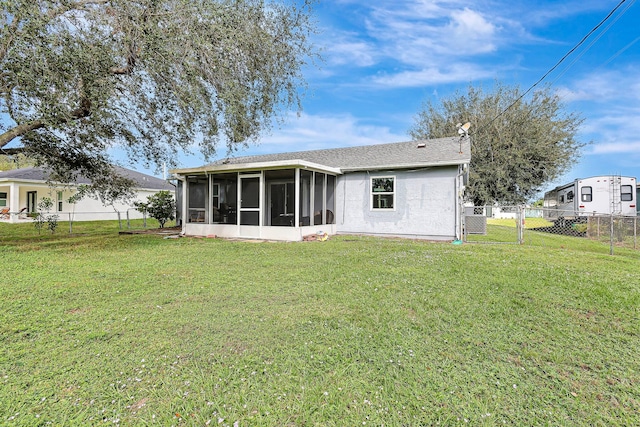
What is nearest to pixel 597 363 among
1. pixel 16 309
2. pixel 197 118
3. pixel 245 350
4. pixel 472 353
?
pixel 472 353

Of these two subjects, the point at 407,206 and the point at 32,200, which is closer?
the point at 407,206

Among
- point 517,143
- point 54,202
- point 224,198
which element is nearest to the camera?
point 224,198

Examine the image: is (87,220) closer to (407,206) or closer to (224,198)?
(224,198)

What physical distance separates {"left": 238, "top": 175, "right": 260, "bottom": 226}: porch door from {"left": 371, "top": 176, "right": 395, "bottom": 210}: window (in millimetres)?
4098

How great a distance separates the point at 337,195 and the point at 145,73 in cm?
718

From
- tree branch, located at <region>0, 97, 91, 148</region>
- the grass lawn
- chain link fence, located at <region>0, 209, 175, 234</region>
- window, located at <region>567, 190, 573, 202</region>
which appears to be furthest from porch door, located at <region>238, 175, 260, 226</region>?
window, located at <region>567, 190, 573, 202</region>

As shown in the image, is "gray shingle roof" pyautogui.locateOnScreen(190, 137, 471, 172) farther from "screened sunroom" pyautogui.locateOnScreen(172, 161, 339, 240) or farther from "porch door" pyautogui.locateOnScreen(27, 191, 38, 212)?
"porch door" pyautogui.locateOnScreen(27, 191, 38, 212)

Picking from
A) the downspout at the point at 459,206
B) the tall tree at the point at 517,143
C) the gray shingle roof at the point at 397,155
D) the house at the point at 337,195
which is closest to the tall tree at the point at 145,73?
the house at the point at 337,195

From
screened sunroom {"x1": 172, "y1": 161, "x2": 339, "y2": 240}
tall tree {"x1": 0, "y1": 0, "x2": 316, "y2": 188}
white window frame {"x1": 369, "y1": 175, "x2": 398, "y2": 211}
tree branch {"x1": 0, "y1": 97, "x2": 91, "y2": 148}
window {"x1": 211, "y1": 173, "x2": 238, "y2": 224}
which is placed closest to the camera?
tall tree {"x1": 0, "y1": 0, "x2": 316, "y2": 188}

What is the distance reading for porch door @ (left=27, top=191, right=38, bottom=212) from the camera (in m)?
20.6

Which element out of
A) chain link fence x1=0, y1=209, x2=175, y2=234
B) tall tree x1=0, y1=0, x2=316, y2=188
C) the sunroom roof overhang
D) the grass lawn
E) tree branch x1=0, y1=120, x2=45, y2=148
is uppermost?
tall tree x1=0, y1=0, x2=316, y2=188

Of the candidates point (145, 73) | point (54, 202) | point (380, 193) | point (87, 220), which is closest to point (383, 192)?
point (380, 193)

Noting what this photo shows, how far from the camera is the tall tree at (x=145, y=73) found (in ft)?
22.1

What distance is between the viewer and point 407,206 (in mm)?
11031
